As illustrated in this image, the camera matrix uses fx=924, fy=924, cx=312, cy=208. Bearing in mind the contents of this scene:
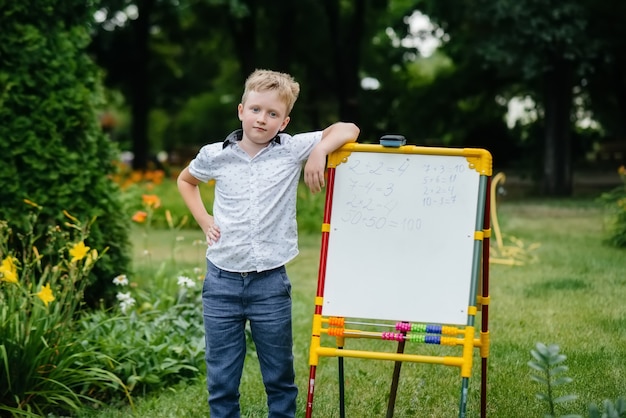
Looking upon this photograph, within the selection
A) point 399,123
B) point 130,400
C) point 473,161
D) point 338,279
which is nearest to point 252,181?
point 338,279

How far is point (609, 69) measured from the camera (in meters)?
22.2

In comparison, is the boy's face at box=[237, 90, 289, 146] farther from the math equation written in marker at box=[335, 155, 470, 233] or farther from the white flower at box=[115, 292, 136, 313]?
the white flower at box=[115, 292, 136, 313]

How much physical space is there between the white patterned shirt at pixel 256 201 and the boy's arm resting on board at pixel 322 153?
0.31ft

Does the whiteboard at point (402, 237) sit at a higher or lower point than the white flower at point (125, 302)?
higher

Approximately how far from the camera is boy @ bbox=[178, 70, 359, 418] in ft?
13.1

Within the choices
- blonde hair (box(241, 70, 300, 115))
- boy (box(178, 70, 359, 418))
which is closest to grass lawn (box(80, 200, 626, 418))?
boy (box(178, 70, 359, 418))

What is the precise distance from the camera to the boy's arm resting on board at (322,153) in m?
3.96

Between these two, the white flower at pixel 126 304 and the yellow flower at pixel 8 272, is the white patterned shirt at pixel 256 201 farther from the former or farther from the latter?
the white flower at pixel 126 304

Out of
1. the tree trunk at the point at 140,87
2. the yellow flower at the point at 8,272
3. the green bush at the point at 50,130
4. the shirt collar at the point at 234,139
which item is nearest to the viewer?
the shirt collar at the point at 234,139

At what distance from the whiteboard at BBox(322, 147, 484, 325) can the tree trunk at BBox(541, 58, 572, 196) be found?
16089 millimetres

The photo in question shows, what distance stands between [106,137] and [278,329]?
3.52 m

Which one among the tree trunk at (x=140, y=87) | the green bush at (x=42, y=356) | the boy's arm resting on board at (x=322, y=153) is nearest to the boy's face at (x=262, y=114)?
the boy's arm resting on board at (x=322, y=153)

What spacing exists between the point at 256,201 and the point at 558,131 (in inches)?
650

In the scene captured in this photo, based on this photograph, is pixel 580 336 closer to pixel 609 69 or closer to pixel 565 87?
pixel 565 87
